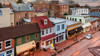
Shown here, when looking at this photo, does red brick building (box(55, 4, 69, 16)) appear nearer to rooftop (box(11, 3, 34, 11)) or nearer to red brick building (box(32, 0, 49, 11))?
red brick building (box(32, 0, 49, 11))

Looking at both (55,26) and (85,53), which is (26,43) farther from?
(85,53)

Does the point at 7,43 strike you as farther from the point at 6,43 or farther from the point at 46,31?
the point at 46,31

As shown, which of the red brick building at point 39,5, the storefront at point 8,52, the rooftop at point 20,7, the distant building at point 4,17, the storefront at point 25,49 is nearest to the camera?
the storefront at point 8,52

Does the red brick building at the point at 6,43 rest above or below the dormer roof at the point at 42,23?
below

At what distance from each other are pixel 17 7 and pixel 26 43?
24873 mm

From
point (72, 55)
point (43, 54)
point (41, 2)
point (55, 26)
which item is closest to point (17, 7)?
point (55, 26)

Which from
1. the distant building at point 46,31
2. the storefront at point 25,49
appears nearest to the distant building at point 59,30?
the distant building at point 46,31

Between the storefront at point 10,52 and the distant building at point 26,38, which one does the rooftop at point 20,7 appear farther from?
the storefront at point 10,52

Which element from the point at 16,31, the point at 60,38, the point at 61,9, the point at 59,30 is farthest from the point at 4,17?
the point at 61,9

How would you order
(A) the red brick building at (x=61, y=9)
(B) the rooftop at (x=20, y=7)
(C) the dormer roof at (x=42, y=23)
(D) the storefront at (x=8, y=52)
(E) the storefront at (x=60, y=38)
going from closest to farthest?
(D) the storefront at (x=8, y=52) → (C) the dormer roof at (x=42, y=23) → (E) the storefront at (x=60, y=38) → (B) the rooftop at (x=20, y=7) → (A) the red brick building at (x=61, y=9)

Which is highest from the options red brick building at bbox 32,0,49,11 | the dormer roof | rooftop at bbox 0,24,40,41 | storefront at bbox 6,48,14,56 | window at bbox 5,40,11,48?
red brick building at bbox 32,0,49,11

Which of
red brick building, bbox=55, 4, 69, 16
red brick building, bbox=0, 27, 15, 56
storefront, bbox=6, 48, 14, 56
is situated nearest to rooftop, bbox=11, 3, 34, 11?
red brick building, bbox=0, 27, 15, 56

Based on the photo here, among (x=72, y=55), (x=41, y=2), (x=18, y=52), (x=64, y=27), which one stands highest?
(x=41, y=2)

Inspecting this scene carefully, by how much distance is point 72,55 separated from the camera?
20.6 metres
